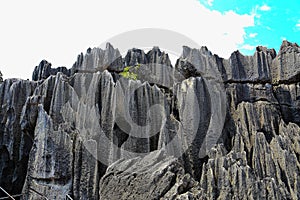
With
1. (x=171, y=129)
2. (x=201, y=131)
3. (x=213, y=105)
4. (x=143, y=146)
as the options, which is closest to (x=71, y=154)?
(x=143, y=146)

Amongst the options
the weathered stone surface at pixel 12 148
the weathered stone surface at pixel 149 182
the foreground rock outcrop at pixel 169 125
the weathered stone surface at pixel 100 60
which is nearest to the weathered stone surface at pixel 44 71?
the weathered stone surface at pixel 100 60

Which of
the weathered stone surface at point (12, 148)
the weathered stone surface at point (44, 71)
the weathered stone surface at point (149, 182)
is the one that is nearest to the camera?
the weathered stone surface at point (149, 182)

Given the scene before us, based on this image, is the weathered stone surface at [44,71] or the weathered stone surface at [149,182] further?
the weathered stone surface at [44,71]

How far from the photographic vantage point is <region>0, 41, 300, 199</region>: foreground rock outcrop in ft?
33.1

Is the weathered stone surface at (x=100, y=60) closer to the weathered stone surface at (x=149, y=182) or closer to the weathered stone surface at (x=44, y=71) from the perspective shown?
the weathered stone surface at (x=44, y=71)

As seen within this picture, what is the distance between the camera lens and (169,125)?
11375 mm

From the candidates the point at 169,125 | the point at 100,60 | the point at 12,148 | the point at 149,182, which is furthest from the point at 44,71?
the point at 149,182

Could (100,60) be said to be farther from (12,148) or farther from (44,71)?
(12,148)

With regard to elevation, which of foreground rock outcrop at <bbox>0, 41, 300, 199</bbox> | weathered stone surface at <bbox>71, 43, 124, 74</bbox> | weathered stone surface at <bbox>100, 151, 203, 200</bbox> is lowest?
weathered stone surface at <bbox>100, 151, 203, 200</bbox>

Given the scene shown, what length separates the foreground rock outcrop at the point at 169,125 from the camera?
10.1 m

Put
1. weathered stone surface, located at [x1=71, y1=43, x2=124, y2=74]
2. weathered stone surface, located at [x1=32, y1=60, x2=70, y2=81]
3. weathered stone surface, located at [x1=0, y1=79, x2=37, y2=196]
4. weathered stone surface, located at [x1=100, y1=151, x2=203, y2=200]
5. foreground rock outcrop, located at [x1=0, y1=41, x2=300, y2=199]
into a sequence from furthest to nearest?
weathered stone surface, located at [x1=32, y1=60, x2=70, y2=81]
weathered stone surface, located at [x1=71, y1=43, x2=124, y2=74]
weathered stone surface, located at [x1=0, y1=79, x2=37, y2=196]
foreground rock outcrop, located at [x1=0, y1=41, x2=300, y2=199]
weathered stone surface, located at [x1=100, y1=151, x2=203, y2=200]

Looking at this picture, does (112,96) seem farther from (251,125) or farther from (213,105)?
(251,125)

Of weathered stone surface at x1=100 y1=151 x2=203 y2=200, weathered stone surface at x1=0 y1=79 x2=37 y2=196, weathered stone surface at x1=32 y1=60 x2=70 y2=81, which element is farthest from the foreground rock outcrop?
weathered stone surface at x1=32 y1=60 x2=70 y2=81

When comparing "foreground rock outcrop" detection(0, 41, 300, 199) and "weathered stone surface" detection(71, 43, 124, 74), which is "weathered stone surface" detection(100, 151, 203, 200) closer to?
"foreground rock outcrop" detection(0, 41, 300, 199)
